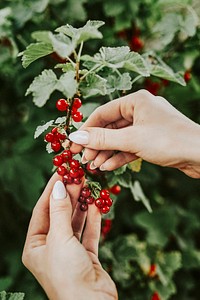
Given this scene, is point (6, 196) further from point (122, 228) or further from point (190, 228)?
point (190, 228)

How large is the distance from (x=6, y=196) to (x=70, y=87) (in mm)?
1203

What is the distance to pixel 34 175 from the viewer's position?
5.49 feet

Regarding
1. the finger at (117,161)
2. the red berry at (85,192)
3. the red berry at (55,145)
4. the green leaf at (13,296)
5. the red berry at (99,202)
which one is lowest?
the green leaf at (13,296)

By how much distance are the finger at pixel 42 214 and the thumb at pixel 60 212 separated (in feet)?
0.16

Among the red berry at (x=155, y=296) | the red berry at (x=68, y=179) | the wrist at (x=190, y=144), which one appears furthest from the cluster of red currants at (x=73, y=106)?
the red berry at (x=155, y=296)

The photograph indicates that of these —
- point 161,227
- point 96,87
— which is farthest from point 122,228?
point 96,87

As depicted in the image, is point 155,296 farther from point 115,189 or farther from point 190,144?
point 190,144

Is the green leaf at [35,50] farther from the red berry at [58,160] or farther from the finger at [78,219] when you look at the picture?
the finger at [78,219]

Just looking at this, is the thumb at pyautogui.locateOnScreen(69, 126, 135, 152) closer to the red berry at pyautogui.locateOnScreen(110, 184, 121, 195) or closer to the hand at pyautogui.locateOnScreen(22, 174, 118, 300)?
the hand at pyautogui.locateOnScreen(22, 174, 118, 300)

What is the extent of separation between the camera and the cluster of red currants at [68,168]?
1.01 metres

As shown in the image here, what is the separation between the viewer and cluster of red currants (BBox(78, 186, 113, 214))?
3.45 ft

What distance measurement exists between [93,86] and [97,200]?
0.94 feet

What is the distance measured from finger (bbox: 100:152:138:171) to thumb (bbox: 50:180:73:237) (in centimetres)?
14

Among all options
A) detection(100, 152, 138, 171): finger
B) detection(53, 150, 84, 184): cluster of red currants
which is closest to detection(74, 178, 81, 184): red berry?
detection(53, 150, 84, 184): cluster of red currants
